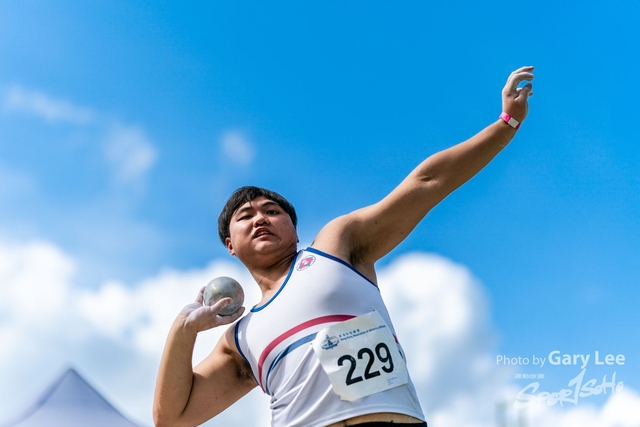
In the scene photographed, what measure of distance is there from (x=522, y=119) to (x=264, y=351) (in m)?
2.08

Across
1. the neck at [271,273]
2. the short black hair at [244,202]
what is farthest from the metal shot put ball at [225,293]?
the short black hair at [244,202]

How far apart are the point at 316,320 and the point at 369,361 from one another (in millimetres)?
→ 347

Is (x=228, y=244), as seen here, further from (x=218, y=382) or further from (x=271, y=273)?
(x=218, y=382)

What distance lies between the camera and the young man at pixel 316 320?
3.20 metres

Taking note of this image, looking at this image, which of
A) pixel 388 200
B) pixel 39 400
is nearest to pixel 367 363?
pixel 388 200

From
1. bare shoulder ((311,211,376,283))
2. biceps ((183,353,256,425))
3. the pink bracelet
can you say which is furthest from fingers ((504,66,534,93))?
biceps ((183,353,256,425))

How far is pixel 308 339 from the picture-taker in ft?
10.8

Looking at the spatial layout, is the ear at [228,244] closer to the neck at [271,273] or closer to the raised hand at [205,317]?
the neck at [271,273]

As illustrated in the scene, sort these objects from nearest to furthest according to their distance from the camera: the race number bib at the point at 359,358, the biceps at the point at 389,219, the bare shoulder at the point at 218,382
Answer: the race number bib at the point at 359,358, the biceps at the point at 389,219, the bare shoulder at the point at 218,382

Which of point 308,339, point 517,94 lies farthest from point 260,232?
point 517,94

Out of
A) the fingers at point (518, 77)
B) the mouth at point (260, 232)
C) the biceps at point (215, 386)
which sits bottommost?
the biceps at point (215, 386)

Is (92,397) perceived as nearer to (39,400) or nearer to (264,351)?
(39,400)

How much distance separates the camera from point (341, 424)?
3.08 m

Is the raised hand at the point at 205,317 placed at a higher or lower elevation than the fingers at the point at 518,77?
lower
